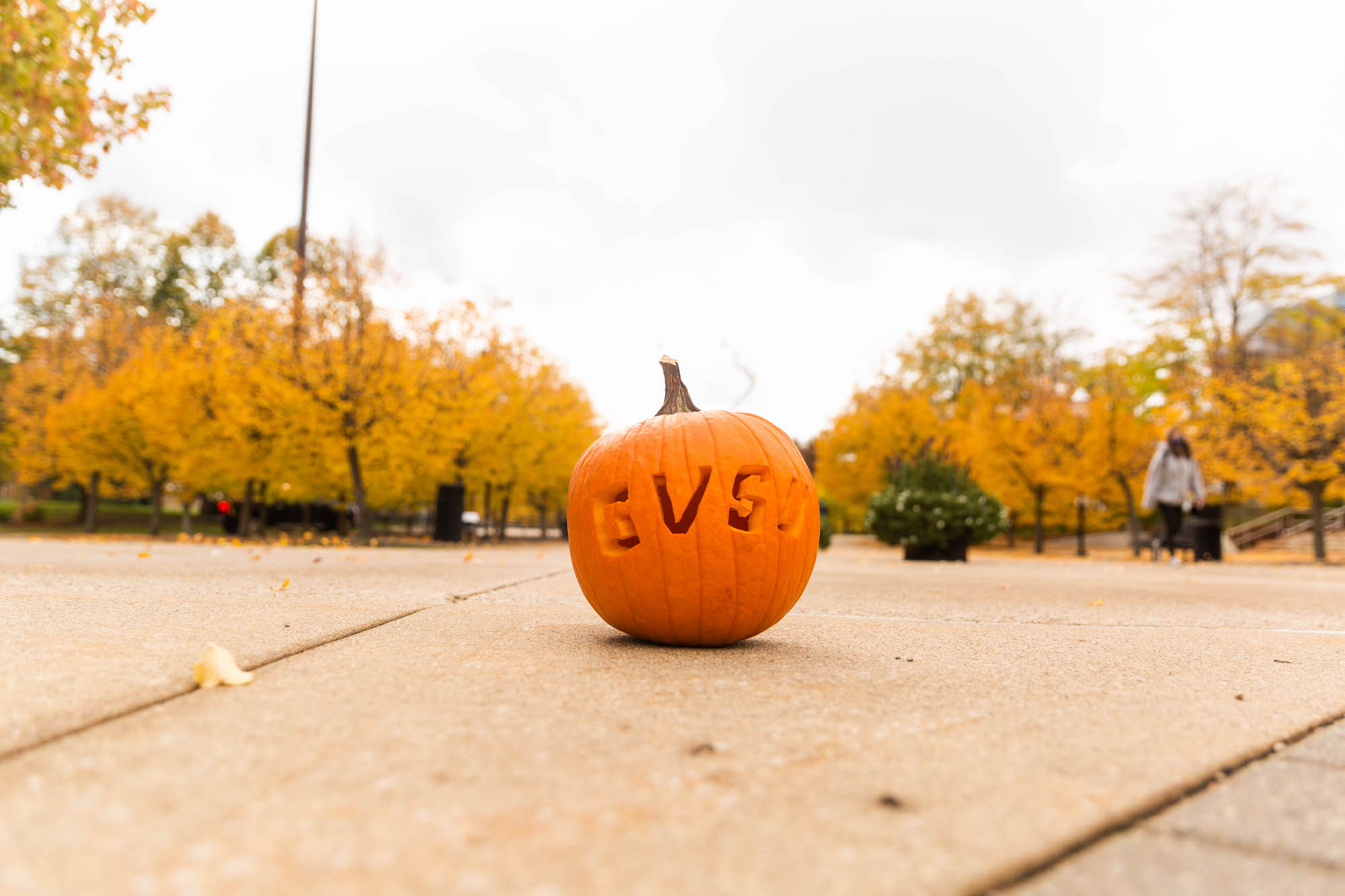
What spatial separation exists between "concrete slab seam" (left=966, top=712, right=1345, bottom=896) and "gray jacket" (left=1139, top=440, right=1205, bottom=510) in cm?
1031

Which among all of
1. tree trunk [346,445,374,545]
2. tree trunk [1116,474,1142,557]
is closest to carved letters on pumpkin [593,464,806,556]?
tree trunk [346,445,374,545]

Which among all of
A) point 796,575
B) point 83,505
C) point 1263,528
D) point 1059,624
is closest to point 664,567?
point 796,575

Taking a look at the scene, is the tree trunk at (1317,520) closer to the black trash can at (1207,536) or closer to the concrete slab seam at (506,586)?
the black trash can at (1207,536)

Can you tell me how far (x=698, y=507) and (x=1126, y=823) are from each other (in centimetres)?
197

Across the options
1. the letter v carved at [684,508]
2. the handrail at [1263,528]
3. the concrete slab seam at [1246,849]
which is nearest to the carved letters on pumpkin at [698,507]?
the letter v carved at [684,508]

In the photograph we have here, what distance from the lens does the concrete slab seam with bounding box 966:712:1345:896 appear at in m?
1.31

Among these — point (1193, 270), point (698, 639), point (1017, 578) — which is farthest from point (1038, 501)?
point (698, 639)

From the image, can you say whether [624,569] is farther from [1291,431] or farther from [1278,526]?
[1278,526]

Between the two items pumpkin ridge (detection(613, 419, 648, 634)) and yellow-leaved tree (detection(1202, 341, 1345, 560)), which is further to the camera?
yellow-leaved tree (detection(1202, 341, 1345, 560))

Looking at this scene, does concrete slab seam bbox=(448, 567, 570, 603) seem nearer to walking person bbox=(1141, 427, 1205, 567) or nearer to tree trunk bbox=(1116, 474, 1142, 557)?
walking person bbox=(1141, 427, 1205, 567)

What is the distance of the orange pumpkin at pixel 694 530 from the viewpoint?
3293 mm

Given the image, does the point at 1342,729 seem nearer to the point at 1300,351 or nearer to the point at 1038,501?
the point at 1038,501

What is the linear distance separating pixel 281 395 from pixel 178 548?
359 centimetres

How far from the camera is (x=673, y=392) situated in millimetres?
3943
